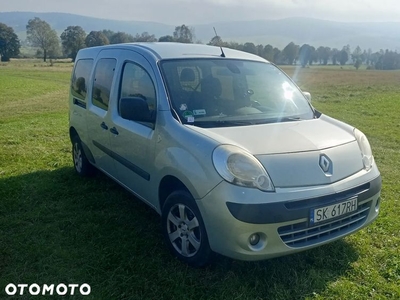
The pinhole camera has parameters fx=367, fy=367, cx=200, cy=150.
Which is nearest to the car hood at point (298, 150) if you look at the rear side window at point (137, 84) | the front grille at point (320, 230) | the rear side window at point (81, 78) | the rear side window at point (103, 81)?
the front grille at point (320, 230)

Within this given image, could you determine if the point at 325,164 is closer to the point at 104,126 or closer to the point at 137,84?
the point at 137,84

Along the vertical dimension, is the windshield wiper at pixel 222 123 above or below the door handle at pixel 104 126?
above

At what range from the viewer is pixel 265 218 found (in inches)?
102

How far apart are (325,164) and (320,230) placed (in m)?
Answer: 0.52

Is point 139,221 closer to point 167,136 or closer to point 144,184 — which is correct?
point 144,184

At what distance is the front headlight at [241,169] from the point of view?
265 cm

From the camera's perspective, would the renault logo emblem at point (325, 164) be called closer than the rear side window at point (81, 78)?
Yes

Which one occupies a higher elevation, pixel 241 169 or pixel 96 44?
pixel 96 44

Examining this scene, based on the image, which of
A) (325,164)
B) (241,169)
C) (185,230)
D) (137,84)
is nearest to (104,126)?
(137,84)

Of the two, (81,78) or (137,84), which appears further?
(81,78)

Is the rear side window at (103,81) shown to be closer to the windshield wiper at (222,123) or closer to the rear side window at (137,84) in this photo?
the rear side window at (137,84)

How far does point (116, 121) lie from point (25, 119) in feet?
28.2

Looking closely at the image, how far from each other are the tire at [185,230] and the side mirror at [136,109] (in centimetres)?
76

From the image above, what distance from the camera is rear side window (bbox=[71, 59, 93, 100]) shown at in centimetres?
501
